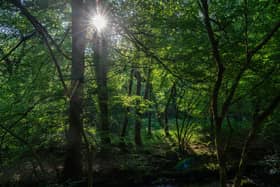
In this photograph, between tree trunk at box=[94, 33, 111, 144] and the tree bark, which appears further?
tree trunk at box=[94, 33, 111, 144]

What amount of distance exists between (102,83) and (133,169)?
2.96 metres

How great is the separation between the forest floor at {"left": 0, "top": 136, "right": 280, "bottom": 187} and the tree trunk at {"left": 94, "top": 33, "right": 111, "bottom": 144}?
57cm

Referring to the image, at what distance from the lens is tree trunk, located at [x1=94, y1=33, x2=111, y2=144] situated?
5.97m

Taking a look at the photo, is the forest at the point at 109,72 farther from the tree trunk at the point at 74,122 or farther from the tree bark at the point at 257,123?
the tree bark at the point at 257,123

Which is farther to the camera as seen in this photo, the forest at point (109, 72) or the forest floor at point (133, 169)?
the forest floor at point (133, 169)

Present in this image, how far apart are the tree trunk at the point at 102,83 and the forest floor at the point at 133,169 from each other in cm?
57

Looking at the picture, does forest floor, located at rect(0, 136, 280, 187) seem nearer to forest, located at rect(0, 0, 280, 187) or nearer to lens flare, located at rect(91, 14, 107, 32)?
forest, located at rect(0, 0, 280, 187)

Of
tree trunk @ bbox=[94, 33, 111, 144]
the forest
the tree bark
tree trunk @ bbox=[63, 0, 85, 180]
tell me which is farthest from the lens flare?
the tree bark

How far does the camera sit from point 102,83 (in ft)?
22.5

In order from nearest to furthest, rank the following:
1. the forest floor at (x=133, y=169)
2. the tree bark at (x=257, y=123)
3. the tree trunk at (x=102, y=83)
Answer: the tree bark at (x=257, y=123) → the tree trunk at (x=102, y=83) → the forest floor at (x=133, y=169)

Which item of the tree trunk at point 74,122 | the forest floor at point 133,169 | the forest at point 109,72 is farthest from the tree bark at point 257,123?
the forest floor at point 133,169

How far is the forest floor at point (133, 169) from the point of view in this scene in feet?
20.9

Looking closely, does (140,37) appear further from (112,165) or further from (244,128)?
(244,128)

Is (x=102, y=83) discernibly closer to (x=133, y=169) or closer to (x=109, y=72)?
(x=109, y=72)
